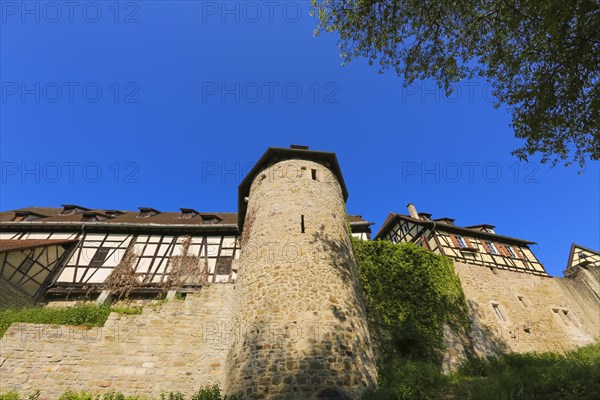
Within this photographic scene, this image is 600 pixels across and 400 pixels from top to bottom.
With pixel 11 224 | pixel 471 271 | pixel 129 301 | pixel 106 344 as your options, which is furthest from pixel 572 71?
pixel 11 224

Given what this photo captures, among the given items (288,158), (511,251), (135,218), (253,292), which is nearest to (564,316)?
(511,251)

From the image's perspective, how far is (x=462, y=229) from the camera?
1830 cm

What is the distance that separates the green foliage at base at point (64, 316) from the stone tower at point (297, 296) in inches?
202

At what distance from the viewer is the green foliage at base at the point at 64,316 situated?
34.8ft

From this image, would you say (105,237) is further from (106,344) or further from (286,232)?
(286,232)

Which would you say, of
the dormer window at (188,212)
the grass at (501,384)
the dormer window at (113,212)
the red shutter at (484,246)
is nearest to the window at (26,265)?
the dormer window at (113,212)

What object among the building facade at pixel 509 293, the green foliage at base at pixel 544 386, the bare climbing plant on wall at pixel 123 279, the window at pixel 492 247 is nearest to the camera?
the green foliage at base at pixel 544 386

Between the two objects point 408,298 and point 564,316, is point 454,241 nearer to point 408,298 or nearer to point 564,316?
point 564,316

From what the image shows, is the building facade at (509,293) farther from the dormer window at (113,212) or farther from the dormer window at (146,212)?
the dormer window at (113,212)

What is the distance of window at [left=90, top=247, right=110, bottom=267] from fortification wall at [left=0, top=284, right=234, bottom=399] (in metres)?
6.53

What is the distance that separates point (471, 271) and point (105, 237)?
1977cm

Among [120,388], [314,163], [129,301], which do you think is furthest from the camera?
[129,301]

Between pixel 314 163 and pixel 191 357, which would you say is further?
pixel 314 163

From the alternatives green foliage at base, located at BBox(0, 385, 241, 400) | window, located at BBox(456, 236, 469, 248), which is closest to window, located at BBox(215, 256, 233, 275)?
green foliage at base, located at BBox(0, 385, 241, 400)
